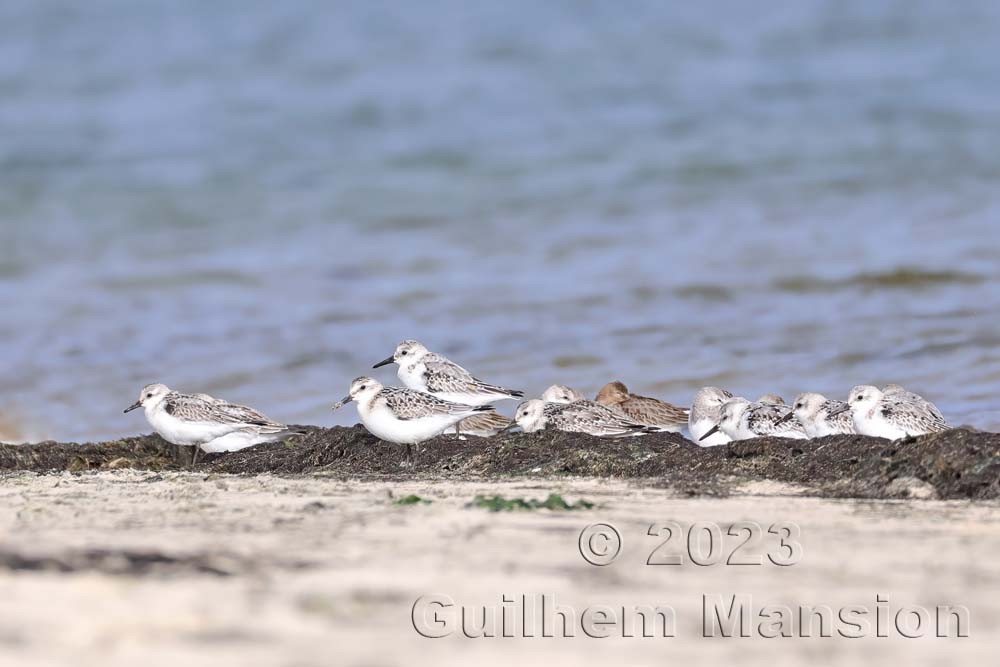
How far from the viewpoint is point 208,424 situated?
8.26m

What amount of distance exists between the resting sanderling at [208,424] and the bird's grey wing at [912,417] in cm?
345

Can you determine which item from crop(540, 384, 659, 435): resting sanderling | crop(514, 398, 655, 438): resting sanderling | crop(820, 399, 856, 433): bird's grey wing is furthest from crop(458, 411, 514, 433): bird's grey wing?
crop(820, 399, 856, 433): bird's grey wing

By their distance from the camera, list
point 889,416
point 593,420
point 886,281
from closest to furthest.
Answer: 1. point 889,416
2. point 593,420
3. point 886,281

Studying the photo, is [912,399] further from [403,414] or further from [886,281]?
[886,281]

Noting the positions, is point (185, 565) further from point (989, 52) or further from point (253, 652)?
point (989, 52)

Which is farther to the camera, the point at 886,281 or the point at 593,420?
the point at 886,281

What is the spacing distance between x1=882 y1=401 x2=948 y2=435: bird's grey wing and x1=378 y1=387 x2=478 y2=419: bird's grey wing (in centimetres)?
244

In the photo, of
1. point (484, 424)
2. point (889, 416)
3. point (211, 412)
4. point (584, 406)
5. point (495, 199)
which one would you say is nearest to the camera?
point (889, 416)

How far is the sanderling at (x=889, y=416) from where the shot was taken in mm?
7668

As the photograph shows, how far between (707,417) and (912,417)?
1.44 metres

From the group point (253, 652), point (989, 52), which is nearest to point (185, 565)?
point (253, 652)

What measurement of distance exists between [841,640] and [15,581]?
2.58 meters

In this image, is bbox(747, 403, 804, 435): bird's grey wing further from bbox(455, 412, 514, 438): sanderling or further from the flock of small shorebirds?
bbox(455, 412, 514, 438): sanderling

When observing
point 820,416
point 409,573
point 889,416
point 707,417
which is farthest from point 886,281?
point 409,573
